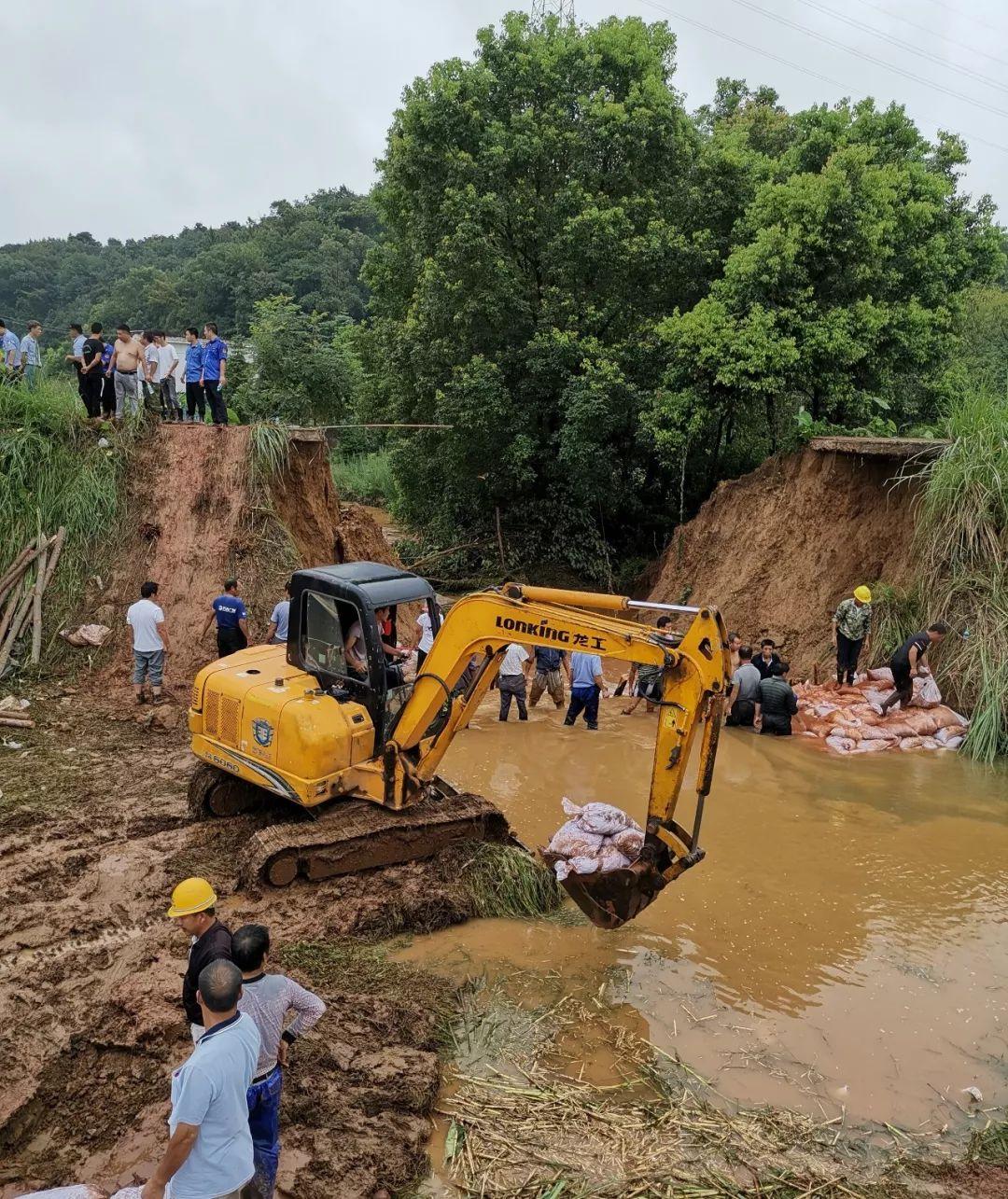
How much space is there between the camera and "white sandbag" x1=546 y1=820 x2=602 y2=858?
7.54 m

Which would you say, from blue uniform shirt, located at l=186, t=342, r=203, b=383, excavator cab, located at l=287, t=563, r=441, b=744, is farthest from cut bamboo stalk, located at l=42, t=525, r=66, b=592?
excavator cab, located at l=287, t=563, r=441, b=744

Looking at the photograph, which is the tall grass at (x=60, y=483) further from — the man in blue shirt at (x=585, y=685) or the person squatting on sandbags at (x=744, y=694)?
the person squatting on sandbags at (x=744, y=694)

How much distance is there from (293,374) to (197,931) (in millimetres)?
23469

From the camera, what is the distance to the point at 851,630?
12.9 metres

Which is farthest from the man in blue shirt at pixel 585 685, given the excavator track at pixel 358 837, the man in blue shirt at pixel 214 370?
the man in blue shirt at pixel 214 370

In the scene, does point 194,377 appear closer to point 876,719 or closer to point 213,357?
point 213,357

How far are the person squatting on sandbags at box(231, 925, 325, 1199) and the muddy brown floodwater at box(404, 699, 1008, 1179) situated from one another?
7.02 feet

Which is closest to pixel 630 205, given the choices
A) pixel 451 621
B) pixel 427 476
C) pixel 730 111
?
pixel 427 476

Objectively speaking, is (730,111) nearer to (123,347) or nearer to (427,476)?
(427,476)

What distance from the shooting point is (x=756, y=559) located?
15773mm

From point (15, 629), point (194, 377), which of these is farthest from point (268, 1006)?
point (194, 377)

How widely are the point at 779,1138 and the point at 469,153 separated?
1657 centimetres

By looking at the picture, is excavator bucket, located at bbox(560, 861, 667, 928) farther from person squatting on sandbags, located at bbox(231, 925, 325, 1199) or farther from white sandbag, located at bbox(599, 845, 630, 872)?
person squatting on sandbags, located at bbox(231, 925, 325, 1199)

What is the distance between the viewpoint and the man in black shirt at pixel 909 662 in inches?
464
